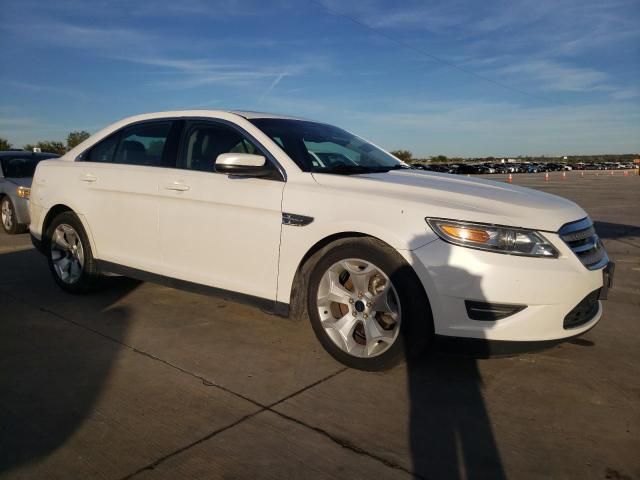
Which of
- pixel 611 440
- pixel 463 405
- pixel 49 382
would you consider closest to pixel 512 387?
pixel 463 405

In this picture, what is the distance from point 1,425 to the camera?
2.58m

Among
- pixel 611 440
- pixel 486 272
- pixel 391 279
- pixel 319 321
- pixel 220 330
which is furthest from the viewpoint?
pixel 220 330

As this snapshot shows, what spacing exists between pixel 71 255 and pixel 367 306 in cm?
311

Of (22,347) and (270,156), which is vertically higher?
(270,156)

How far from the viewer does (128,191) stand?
4.29m

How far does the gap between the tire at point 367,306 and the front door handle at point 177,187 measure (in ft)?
3.88

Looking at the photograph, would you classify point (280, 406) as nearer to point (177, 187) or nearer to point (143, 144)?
point (177, 187)

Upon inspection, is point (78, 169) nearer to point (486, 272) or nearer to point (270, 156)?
point (270, 156)

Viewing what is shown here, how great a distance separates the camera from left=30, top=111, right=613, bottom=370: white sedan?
9.45 feet

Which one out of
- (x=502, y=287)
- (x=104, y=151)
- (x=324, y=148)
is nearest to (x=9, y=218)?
(x=104, y=151)

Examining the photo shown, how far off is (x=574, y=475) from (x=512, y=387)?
862 millimetres

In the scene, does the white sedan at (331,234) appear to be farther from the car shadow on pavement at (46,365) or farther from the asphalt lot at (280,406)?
the car shadow on pavement at (46,365)

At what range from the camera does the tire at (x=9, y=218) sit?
8.70m

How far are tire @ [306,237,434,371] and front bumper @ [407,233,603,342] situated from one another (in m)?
0.11
